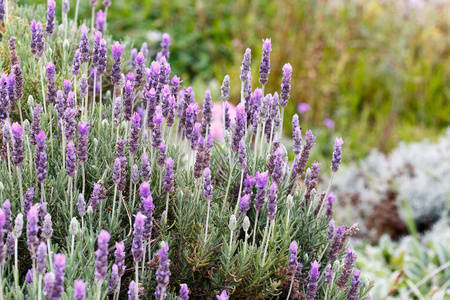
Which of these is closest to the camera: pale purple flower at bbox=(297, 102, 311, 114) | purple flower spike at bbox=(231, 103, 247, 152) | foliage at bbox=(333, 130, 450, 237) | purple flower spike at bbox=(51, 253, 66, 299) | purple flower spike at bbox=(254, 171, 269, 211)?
purple flower spike at bbox=(51, 253, 66, 299)

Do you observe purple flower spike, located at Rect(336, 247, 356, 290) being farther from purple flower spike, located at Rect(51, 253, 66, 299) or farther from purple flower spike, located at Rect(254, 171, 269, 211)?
purple flower spike, located at Rect(51, 253, 66, 299)

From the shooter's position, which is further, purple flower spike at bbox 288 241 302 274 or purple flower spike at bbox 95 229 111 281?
purple flower spike at bbox 288 241 302 274

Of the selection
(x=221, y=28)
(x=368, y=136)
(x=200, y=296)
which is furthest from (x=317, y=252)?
(x=221, y=28)

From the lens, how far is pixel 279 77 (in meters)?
6.13

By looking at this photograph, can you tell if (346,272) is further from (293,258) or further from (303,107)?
(303,107)

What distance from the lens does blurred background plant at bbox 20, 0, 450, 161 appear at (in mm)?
6066

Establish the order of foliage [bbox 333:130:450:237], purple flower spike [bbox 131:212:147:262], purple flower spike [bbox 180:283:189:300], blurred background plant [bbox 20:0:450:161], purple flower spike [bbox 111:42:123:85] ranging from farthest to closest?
blurred background plant [bbox 20:0:450:161] < foliage [bbox 333:130:450:237] < purple flower spike [bbox 111:42:123:85] < purple flower spike [bbox 180:283:189:300] < purple flower spike [bbox 131:212:147:262]

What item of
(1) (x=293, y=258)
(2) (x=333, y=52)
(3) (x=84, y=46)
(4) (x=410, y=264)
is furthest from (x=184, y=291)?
(2) (x=333, y=52)

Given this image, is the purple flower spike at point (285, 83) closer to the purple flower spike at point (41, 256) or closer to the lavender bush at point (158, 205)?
the lavender bush at point (158, 205)

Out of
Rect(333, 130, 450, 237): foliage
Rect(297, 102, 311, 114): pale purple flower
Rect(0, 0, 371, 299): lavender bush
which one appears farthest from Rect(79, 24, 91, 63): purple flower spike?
Rect(297, 102, 311, 114): pale purple flower

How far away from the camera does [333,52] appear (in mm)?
6527

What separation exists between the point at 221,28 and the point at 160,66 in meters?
5.56

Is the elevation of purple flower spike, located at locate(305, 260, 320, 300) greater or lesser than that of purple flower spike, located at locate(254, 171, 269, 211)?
lesser

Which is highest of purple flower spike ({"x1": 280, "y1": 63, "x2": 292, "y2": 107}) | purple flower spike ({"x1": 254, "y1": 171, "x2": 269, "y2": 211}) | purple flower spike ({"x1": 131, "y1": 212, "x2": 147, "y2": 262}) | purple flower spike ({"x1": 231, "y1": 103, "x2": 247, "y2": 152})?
purple flower spike ({"x1": 280, "y1": 63, "x2": 292, "y2": 107})
